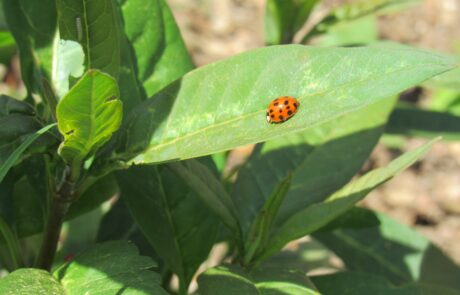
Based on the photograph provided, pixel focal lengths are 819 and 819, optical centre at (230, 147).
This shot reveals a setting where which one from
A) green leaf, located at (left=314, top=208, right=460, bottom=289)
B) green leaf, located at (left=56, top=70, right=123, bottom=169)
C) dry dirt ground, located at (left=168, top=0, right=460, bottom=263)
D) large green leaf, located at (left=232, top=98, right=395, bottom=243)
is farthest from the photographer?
dry dirt ground, located at (left=168, top=0, right=460, bottom=263)

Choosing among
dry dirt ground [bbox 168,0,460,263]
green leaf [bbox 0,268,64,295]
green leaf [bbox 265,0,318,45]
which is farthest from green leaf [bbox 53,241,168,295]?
dry dirt ground [bbox 168,0,460,263]

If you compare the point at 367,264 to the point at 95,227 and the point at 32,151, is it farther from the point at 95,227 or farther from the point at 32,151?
the point at 32,151

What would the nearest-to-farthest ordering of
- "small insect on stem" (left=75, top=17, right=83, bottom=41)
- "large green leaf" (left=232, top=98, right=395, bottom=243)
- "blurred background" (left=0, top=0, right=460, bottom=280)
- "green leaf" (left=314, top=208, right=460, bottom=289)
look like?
"small insect on stem" (left=75, top=17, right=83, bottom=41)
"large green leaf" (left=232, top=98, right=395, bottom=243)
"green leaf" (left=314, top=208, right=460, bottom=289)
"blurred background" (left=0, top=0, right=460, bottom=280)

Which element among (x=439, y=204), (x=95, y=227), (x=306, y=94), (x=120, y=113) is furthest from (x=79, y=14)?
(x=439, y=204)

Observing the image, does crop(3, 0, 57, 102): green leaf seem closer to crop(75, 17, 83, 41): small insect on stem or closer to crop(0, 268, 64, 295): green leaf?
crop(75, 17, 83, 41): small insect on stem

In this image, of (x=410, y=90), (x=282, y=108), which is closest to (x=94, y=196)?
(x=282, y=108)

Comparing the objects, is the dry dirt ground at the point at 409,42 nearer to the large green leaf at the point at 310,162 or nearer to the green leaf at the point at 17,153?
the large green leaf at the point at 310,162
